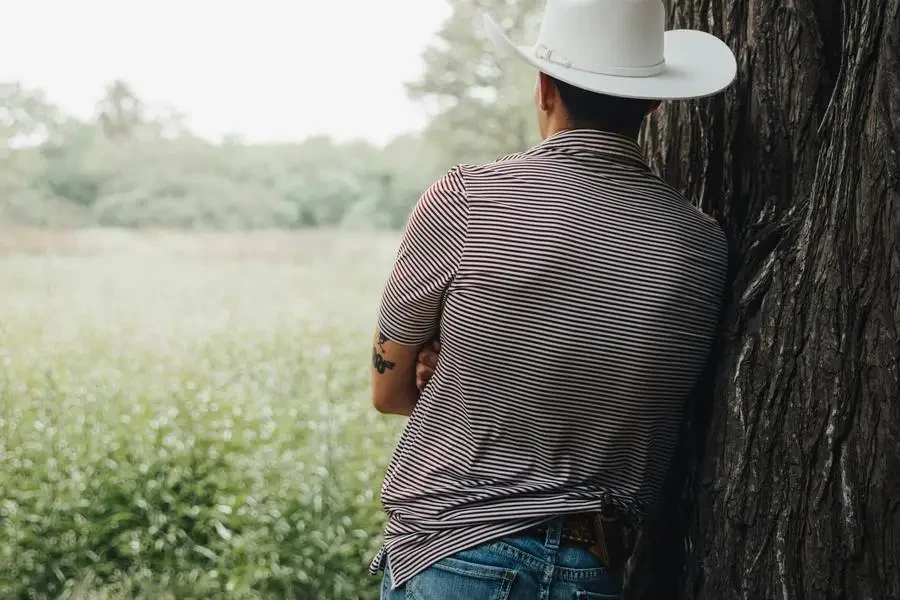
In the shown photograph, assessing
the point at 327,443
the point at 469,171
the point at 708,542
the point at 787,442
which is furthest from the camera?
the point at 327,443

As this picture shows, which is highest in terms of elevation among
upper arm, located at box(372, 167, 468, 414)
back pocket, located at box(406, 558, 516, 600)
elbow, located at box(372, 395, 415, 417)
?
upper arm, located at box(372, 167, 468, 414)

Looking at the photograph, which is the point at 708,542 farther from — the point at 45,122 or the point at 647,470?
the point at 45,122

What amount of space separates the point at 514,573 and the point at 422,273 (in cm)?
47

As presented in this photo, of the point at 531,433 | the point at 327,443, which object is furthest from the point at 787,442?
the point at 327,443

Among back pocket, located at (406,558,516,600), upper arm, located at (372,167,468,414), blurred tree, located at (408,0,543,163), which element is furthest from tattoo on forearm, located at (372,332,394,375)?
blurred tree, located at (408,0,543,163)

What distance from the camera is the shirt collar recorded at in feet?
5.19

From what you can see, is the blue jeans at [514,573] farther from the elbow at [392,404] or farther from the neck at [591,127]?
the neck at [591,127]

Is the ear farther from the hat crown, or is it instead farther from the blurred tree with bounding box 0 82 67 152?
the blurred tree with bounding box 0 82 67 152

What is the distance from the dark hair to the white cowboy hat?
3 centimetres

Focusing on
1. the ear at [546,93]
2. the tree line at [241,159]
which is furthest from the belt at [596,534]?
the tree line at [241,159]

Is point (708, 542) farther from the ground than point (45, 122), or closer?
closer

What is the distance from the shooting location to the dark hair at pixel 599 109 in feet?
5.36

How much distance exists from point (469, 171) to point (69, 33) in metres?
2.88

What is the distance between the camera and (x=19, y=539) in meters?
3.36
